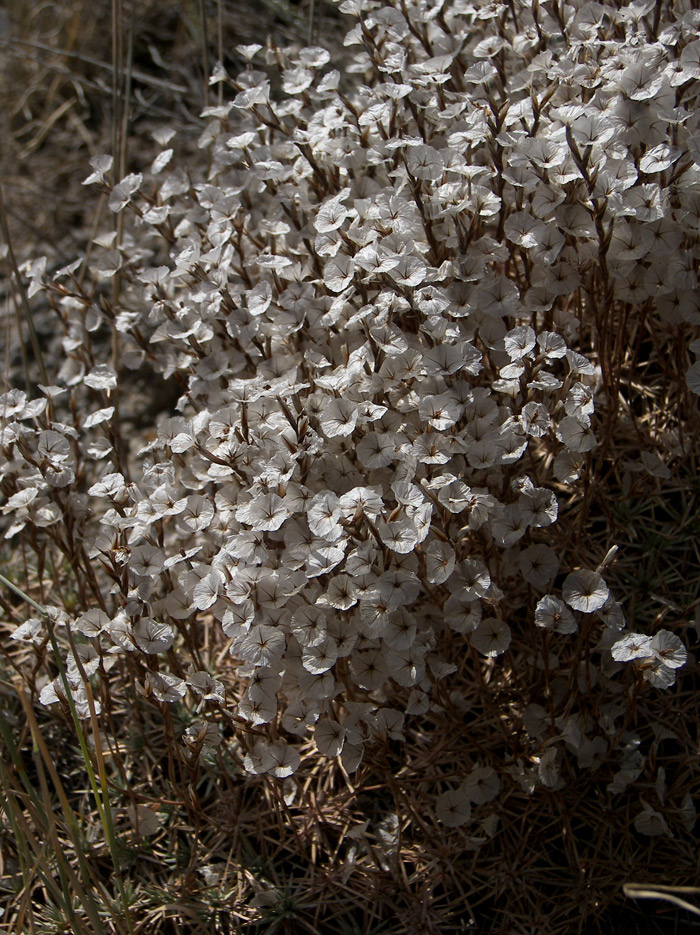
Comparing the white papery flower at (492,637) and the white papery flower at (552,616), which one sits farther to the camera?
the white papery flower at (492,637)

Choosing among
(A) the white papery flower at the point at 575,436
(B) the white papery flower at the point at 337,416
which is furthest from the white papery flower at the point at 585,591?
(B) the white papery flower at the point at 337,416

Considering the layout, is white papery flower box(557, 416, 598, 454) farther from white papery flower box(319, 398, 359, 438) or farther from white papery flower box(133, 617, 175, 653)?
white papery flower box(133, 617, 175, 653)

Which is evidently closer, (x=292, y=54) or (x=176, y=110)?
(x=292, y=54)

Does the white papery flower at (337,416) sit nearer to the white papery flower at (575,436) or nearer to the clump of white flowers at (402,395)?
the clump of white flowers at (402,395)

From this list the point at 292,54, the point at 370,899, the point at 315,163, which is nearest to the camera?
the point at 370,899

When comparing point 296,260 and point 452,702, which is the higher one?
point 296,260

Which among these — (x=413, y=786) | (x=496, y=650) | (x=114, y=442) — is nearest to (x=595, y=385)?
(x=496, y=650)

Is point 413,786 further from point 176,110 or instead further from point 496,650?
point 176,110

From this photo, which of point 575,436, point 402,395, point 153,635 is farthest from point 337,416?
point 153,635

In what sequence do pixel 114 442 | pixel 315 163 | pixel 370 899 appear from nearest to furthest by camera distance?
pixel 370 899 < pixel 315 163 < pixel 114 442
